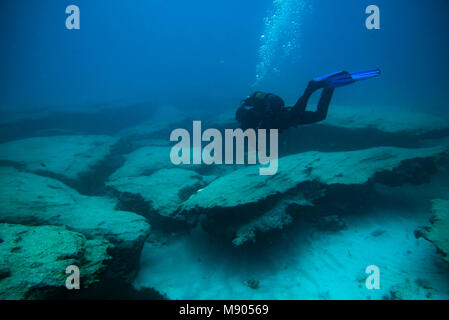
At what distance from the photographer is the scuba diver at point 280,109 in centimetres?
488

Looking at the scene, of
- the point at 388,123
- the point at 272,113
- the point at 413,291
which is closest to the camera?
the point at 413,291

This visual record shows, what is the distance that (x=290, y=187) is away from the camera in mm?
4895

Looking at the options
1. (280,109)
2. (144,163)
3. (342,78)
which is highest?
(342,78)

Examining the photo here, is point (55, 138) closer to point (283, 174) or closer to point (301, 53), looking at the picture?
point (283, 174)

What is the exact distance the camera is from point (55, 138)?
10086mm

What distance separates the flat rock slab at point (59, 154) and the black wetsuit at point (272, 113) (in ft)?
17.9

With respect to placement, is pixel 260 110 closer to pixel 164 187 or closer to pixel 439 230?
pixel 164 187

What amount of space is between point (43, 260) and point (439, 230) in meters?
5.49

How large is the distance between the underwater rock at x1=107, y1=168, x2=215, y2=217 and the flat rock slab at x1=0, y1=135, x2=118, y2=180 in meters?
1.93

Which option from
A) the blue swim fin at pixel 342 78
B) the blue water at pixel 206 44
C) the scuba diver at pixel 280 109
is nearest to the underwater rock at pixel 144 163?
the scuba diver at pixel 280 109

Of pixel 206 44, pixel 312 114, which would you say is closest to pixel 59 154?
pixel 312 114

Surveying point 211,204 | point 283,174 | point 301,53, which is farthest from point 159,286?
point 301,53

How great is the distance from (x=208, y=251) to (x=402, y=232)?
378cm

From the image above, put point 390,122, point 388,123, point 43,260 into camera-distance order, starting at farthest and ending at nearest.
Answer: point 390,122, point 388,123, point 43,260
